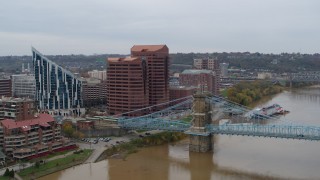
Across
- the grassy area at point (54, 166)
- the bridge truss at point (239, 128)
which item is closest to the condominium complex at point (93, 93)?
the bridge truss at point (239, 128)

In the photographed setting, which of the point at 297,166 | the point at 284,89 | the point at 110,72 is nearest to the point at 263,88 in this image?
the point at 284,89

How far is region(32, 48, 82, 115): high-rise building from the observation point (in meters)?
27.7

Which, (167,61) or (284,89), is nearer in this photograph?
(167,61)

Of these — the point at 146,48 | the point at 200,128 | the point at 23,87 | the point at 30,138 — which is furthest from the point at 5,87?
the point at 200,128

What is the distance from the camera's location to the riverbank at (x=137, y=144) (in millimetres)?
18406

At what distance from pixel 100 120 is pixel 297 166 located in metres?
11.5

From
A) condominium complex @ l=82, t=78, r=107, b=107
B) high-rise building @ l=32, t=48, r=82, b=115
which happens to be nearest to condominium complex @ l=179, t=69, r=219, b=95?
condominium complex @ l=82, t=78, r=107, b=107

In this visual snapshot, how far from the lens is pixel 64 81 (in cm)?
2788

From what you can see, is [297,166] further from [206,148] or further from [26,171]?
[26,171]

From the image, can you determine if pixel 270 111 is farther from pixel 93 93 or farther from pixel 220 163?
pixel 220 163

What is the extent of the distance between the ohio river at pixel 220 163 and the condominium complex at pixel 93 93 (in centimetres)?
1233

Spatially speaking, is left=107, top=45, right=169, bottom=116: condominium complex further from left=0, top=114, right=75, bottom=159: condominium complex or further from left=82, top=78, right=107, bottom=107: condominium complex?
left=0, top=114, right=75, bottom=159: condominium complex

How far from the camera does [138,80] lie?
83.5 ft

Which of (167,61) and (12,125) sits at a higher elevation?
(167,61)
